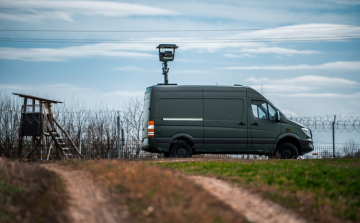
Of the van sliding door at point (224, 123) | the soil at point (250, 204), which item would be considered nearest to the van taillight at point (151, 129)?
the van sliding door at point (224, 123)

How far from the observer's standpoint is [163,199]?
8055 mm

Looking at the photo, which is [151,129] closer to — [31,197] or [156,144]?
[156,144]

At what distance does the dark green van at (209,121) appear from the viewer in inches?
739

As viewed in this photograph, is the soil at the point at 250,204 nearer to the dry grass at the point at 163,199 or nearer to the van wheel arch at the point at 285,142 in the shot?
Answer: the dry grass at the point at 163,199

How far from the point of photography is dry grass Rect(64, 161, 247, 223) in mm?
7457

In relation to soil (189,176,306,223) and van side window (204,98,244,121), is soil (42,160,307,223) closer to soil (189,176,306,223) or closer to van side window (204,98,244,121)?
soil (189,176,306,223)

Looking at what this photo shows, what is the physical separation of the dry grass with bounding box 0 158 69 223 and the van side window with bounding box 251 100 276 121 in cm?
1016

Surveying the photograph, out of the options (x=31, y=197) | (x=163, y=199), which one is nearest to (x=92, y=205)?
(x=163, y=199)

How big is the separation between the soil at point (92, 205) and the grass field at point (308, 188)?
3.10 meters

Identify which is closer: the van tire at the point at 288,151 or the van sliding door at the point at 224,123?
the van sliding door at the point at 224,123

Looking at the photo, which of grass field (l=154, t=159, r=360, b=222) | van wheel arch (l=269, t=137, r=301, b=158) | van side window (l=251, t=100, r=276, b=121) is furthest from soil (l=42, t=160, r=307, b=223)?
van wheel arch (l=269, t=137, r=301, b=158)

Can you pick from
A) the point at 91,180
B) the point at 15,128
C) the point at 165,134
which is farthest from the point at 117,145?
the point at 91,180

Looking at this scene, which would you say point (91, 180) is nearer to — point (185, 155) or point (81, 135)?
point (185, 155)

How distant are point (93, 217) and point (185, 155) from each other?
11.7m
